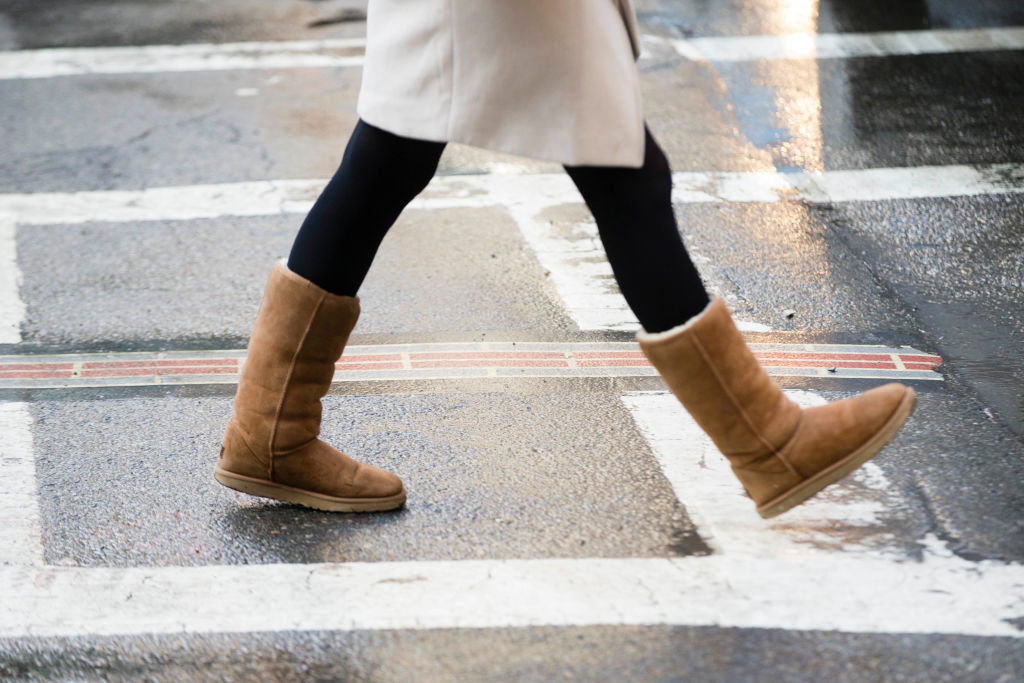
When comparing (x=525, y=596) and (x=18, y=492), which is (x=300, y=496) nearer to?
(x=525, y=596)

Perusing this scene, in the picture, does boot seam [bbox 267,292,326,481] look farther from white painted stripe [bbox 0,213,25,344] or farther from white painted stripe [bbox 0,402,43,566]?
white painted stripe [bbox 0,213,25,344]

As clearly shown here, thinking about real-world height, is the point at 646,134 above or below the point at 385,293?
above

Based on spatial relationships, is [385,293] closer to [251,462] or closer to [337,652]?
[251,462]

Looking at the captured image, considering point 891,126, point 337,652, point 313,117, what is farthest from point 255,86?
point 337,652

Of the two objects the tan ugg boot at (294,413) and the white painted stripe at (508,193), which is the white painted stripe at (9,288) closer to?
the white painted stripe at (508,193)

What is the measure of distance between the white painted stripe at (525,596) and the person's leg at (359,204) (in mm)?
659

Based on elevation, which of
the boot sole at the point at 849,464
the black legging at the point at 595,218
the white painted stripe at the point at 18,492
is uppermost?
the black legging at the point at 595,218

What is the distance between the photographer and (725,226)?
4551mm

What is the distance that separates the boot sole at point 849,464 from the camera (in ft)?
8.16

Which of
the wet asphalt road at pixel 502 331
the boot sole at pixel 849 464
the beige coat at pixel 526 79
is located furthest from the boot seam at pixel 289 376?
the boot sole at pixel 849 464

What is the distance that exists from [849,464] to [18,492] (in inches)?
79.9

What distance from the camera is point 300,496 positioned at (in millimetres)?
2775

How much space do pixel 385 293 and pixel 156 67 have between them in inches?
133

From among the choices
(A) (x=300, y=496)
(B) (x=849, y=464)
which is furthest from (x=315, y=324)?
(B) (x=849, y=464)
